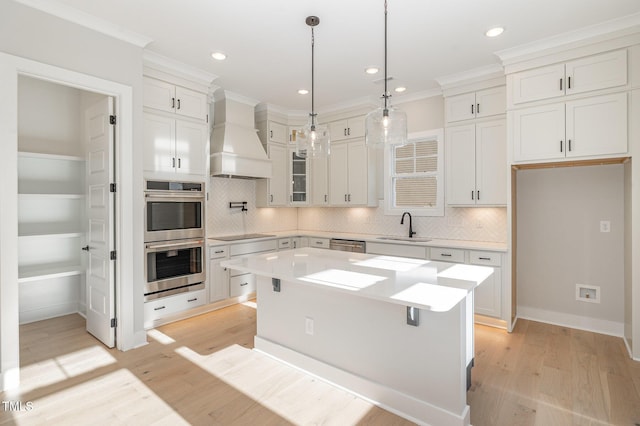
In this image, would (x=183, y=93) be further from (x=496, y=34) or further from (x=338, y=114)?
(x=496, y=34)

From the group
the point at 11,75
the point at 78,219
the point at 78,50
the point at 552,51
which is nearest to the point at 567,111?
the point at 552,51

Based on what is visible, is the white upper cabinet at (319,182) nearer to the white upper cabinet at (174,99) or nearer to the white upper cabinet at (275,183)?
the white upper cabinet at (275,183)

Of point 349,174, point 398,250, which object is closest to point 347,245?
point 398,250

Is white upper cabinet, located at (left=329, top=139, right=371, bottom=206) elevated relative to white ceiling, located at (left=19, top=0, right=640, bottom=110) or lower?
lower

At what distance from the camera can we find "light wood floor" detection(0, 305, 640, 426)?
215 cm

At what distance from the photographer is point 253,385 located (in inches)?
99.9

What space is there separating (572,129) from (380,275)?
248 centimetres

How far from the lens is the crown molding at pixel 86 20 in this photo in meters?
2.53

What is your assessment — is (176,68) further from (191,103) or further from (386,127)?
(386,127)

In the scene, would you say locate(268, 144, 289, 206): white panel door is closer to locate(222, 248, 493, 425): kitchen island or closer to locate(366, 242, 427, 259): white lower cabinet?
locate(366, 242, 427, 259): white lower cabinet

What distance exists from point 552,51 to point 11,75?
15.0ft

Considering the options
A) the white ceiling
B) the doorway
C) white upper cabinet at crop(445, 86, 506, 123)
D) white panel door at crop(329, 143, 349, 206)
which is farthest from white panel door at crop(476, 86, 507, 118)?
the doorway

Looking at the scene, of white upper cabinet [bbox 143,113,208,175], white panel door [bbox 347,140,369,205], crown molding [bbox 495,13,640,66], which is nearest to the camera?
crown molding [bbox 495,13,640,66]

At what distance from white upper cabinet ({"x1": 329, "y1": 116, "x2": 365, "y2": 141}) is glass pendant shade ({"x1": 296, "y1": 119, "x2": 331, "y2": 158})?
7.90 feet
